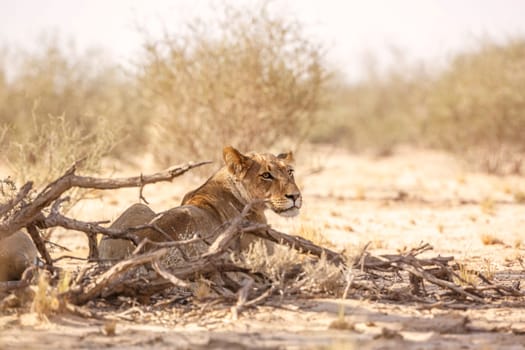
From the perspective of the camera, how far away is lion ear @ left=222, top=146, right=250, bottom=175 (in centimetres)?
724

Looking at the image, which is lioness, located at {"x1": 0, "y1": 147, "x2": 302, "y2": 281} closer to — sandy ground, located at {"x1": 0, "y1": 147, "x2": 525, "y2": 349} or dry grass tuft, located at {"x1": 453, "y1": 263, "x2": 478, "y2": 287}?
sandy ground, located at {"x1": 0, "y1": 147, "x2": 525, "y2": 349}

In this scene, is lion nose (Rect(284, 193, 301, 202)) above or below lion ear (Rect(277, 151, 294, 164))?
below

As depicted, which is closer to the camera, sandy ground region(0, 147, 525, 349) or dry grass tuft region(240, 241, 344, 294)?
sandy ground region(0, 147, 525, 349)

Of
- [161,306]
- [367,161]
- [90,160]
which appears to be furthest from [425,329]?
[367,161]

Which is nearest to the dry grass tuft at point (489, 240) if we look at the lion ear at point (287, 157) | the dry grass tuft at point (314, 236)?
the dry grass tuft at point (314, 236)

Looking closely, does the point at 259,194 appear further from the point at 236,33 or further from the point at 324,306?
the point at 236,33

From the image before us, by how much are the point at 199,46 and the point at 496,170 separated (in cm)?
1086

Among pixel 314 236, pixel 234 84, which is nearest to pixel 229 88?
pixel 234 84

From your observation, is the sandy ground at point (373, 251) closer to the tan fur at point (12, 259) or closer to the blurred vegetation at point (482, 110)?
the tan fur at point (12, 259)

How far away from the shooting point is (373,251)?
32.4ft

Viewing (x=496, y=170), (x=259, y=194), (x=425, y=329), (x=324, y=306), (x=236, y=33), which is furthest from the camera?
(x=496, y=170)

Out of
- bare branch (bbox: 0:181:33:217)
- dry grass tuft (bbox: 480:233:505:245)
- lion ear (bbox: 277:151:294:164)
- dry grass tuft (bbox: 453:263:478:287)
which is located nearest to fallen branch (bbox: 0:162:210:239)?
bare branch (bbox: 0:181:33:217)

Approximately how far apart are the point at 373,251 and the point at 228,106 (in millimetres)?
6240

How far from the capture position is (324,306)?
586 centimetres
